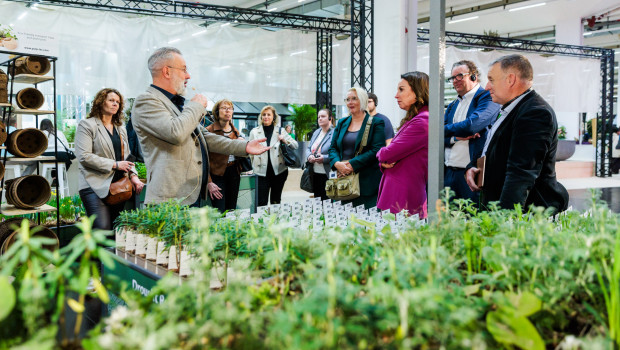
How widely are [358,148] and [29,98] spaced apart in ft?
→ 9.20

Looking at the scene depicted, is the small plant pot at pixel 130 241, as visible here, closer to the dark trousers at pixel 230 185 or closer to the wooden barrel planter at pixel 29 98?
the dark trousers at pixel 230 185

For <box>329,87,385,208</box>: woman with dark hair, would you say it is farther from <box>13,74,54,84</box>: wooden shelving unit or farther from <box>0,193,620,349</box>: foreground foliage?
<box>13,74,54,84</box>: wooden shelving unit

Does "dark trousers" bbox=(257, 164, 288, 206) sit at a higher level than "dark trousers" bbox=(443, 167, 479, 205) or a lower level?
lower

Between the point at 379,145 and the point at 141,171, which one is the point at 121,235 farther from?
A: the point at 141,171

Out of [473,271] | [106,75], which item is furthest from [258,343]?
[106,75]

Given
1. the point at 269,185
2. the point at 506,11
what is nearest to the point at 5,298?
the point at 269,185

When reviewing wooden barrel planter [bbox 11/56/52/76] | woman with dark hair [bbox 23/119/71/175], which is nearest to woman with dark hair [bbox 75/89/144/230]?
wooden barrel planter [bbox 11/56/52/76]

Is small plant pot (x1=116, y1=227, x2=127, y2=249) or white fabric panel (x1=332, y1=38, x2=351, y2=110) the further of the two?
white fabric panel (x1=332, y1=38, x2=351, y2=110)

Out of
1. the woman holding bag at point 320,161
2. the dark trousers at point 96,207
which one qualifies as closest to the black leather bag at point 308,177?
the woman holding bag at point 320,161

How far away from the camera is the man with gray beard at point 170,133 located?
8.29 feet

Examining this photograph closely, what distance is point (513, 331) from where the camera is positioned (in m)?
0.94

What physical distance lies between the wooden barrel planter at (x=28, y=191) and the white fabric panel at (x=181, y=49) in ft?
10.5

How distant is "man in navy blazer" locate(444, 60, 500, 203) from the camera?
10.6 ft

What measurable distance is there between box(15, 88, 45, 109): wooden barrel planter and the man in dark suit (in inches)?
140
